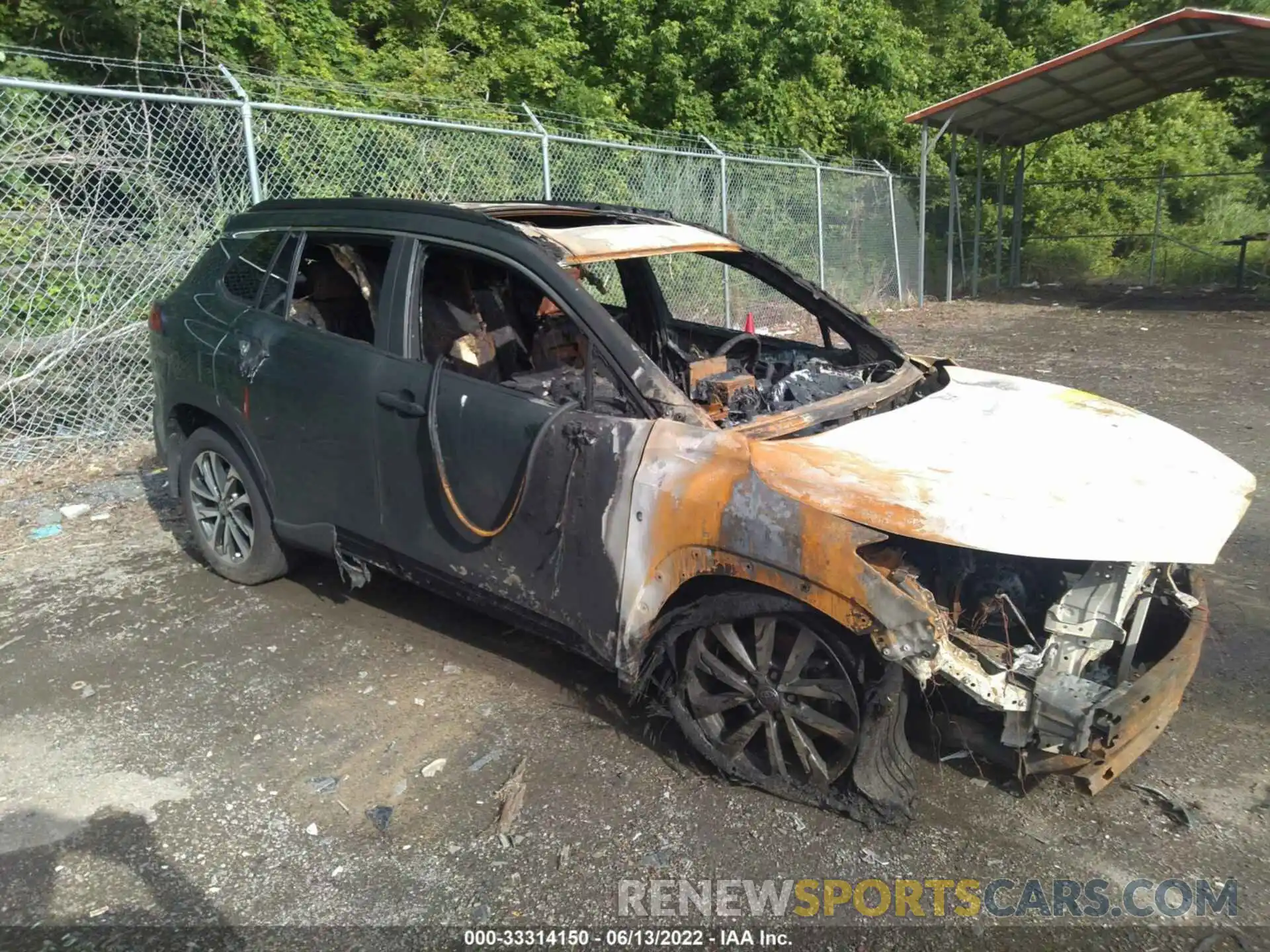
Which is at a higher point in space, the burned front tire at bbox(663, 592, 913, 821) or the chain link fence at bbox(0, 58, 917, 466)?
the chain link fence at bbox(0, 58, 917, 466)

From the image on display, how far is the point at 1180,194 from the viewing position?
854 inches

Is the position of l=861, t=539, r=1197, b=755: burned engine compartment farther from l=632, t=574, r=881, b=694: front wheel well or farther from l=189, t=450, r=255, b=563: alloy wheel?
l=189, t=450, r=255, b=563: alloy wheel

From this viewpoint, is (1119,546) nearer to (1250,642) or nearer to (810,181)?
(1250,642)

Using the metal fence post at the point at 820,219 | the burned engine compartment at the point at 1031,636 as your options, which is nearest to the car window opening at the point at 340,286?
the burned engine compartment at the point at 1031,636

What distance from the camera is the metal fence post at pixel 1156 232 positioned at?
19250mm

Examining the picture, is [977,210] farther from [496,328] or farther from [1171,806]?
[1171,806]

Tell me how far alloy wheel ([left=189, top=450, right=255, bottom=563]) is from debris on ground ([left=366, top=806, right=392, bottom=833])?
193 centimetres

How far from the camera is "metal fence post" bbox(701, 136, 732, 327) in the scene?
11008mm

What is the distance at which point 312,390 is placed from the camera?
3.88 meters

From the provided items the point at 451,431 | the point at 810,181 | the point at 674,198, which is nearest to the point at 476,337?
the point at 451,431

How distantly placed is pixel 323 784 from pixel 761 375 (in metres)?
2.54

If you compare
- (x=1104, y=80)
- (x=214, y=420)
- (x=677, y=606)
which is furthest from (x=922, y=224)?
(x=677, y=606)

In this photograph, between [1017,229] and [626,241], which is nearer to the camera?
[626,241]

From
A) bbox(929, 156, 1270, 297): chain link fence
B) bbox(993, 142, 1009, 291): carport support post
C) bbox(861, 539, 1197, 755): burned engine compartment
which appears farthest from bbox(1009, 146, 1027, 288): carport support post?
bbox(861, 539, 1197, 755): burned engine compartment
